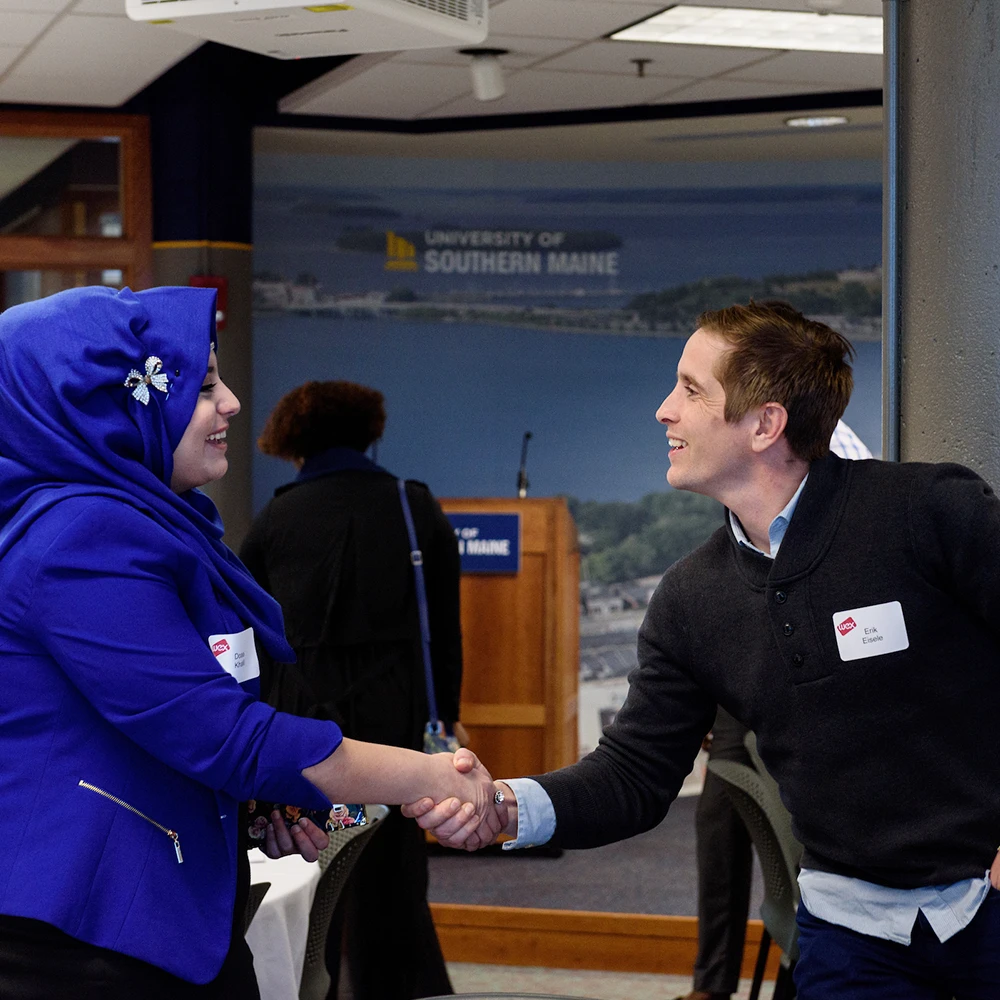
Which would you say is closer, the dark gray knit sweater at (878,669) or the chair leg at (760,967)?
the dark gray knit sweater at (878,669)

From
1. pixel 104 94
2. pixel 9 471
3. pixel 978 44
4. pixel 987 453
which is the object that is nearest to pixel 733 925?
pixel 987 453

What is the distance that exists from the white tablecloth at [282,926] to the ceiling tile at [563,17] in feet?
9.94

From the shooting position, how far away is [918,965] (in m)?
1.82

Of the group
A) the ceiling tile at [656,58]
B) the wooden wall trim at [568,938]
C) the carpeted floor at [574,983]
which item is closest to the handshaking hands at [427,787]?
the carpeted floor at [574,983]

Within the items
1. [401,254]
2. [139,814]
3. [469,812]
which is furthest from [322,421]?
Answer: [401,254]

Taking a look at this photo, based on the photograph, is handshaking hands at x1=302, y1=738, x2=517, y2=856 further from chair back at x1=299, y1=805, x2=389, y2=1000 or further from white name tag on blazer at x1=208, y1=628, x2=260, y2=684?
chair back at x1=299, y1=805, x2=389, y2=1000

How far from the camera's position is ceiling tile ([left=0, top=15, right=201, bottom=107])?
5.01m

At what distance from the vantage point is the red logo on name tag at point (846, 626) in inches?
72.3

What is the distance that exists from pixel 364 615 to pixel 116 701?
230cm

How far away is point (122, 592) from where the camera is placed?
63.3 inches

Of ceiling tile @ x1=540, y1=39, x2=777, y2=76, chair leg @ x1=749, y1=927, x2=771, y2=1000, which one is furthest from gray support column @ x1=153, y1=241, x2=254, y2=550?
chair leg @ x1=749, y1=927, x2=771, y2=1000

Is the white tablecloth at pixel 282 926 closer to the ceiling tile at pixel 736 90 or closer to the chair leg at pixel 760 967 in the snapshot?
the chair leg at pixel 760 967

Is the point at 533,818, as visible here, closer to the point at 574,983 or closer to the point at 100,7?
the point at 574,983

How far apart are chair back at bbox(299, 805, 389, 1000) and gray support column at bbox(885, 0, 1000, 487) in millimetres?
1325
